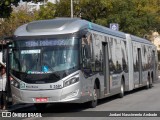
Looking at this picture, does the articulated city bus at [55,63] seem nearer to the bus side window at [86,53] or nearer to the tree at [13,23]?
the bus side window at [86,53]

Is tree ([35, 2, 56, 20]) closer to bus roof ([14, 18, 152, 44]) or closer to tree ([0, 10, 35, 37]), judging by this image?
tree ([0, 10, 35, 37])

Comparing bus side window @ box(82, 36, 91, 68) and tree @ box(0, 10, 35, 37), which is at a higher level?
bus side window @ box(82, 36, 91, 68)

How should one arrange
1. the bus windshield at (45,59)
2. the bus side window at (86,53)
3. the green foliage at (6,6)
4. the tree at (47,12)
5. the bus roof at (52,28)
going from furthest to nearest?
the tree at (47,12)
the green foliage at (6,6)
the bus side window at (86,53)
the bus roof at (52,28)
the bus windshield at (45,59)

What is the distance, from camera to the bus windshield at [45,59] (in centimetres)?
1534

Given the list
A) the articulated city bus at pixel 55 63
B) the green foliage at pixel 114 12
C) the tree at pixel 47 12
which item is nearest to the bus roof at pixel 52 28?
the articulated city bus at pixel 55 63

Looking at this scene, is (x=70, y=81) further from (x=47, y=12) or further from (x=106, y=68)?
(x=47, y=12)

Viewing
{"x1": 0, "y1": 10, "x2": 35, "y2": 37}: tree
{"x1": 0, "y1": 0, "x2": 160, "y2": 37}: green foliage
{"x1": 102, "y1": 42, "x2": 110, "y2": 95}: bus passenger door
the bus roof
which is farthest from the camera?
{"x1": 0, "y1": 10, "x2": 35, "y2": 37}: tree

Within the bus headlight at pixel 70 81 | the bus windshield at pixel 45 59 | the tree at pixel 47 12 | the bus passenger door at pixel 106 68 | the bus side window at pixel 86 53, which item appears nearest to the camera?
the bus headlight at pixel 70 81

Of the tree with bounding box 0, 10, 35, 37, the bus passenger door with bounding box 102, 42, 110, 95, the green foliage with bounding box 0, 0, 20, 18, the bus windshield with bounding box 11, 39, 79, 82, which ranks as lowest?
the tree with bounding box 0, 10, 35, 37

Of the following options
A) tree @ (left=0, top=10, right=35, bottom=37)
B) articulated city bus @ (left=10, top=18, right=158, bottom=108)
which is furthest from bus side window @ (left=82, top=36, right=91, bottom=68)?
tree @ (left=0, top=10, right=35, bottom=37)

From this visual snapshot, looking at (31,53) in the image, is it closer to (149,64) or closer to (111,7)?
(149,64)

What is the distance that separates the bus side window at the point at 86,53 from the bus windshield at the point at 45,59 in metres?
0.45

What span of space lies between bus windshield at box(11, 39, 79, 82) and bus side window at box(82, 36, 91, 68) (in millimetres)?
447

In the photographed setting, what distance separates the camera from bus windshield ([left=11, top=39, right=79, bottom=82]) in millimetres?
15336
